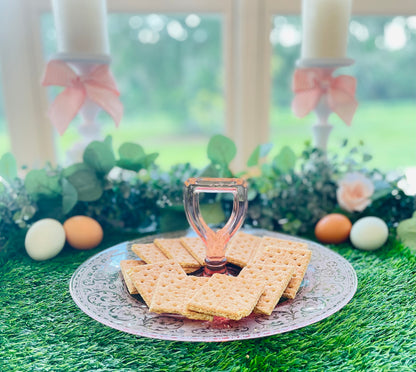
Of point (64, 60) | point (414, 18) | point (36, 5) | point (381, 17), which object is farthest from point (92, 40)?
point (414, 18)

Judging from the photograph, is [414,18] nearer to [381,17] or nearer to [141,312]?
[381,17]

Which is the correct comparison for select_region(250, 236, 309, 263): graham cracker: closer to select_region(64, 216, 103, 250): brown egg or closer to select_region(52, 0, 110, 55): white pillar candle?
select_region(64, 216, 103, 250): brown egg

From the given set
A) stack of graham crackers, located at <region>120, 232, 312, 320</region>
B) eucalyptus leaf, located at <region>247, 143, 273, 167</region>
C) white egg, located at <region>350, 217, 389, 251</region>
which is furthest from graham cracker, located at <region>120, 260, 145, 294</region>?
white egg, located at <region>350, 217, 389, 251</region>

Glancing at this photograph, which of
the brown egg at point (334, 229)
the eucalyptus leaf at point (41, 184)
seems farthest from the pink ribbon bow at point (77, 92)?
the brown egg at point (334, 229)

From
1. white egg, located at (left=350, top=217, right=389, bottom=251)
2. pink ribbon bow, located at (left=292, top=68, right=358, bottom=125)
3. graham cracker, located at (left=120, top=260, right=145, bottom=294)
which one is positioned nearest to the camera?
graham cracker, located at (left=120, top=260, right=145, bottom=294)

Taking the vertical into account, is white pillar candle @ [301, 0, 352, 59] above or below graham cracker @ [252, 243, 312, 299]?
→ above
